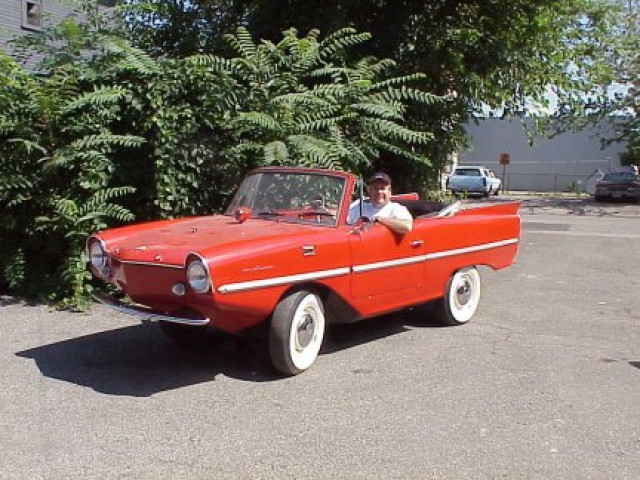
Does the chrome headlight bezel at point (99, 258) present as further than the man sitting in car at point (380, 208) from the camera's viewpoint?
No

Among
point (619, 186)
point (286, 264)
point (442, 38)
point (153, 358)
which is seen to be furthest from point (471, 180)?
point (286, 264)

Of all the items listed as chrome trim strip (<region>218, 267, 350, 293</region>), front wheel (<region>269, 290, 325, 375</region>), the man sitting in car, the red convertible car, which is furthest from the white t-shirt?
front wheel (<region>269, 290, 325, 375</region>)

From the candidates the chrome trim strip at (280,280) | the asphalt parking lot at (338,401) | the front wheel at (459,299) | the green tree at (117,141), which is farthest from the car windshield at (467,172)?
the chrome trim strip at (280,280)

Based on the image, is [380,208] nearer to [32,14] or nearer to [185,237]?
[185,237]

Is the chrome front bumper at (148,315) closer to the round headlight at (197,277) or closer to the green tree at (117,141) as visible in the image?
the round headlight at (197,277)

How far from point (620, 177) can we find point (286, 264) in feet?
91.2

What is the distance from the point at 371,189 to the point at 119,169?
2903 millimetres

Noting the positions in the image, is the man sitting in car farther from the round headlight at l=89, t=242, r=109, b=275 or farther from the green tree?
the round headlight at l=89, t=242, r=109, b=275

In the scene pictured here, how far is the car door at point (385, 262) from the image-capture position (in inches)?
228

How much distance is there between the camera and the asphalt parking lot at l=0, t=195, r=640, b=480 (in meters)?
3.96

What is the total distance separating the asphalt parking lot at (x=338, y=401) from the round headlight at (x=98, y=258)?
77 centimetres

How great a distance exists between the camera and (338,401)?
495cm

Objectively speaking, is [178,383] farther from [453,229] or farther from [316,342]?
[453,229]

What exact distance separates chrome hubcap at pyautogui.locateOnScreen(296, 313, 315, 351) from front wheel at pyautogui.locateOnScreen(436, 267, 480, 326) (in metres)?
1.92
